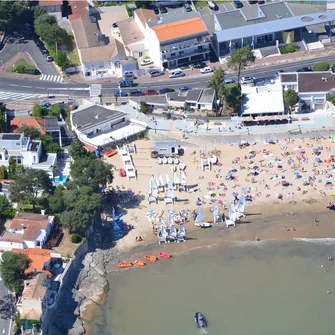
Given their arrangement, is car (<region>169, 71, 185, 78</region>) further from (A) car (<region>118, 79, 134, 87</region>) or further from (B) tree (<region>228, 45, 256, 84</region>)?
(B) tree (<region>228, 45, 256, 84</region>)

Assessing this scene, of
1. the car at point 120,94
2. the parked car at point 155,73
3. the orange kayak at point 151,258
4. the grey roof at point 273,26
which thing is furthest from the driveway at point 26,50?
the orange kayak at point 151,258

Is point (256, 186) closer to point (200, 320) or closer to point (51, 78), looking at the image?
point (200, 320)

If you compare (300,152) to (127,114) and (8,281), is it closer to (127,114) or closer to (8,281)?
(127,114)

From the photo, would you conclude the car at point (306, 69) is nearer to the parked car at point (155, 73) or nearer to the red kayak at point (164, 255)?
the parked car at point (155, 73)

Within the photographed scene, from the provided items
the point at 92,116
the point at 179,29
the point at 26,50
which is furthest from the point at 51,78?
the point at 179,29

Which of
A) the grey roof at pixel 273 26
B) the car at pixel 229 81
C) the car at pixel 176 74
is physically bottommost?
the car at pixel 229 81

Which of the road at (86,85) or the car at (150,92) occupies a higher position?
the road at (86,85)

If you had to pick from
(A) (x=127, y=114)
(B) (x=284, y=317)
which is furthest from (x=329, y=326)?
(A) (x=127, y=114)
